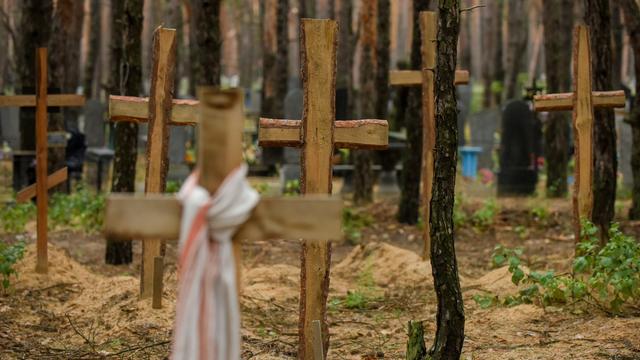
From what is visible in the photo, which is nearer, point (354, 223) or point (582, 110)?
point (582, 110)

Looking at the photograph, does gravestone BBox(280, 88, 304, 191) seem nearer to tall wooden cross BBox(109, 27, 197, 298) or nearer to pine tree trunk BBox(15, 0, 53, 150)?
pine tree trunk BBox(15, 0, 53, 150)

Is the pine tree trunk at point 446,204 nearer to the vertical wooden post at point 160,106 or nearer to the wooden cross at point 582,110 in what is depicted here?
the vertical wooden post at point 160,106

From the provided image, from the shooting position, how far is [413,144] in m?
14.9

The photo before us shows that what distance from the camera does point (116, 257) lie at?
1159 centimetres

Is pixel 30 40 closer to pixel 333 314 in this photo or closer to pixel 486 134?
pixel 333 314

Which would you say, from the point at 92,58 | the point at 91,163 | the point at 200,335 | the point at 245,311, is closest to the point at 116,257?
the point at 245,311

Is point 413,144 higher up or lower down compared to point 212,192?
lower down

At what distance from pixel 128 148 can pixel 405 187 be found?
5.18 meters

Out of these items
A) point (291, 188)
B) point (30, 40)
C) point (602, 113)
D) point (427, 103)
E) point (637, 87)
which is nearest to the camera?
point (427, 103)

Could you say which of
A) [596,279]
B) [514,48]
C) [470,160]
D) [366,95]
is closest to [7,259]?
[596,279]

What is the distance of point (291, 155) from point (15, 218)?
20.1 ft

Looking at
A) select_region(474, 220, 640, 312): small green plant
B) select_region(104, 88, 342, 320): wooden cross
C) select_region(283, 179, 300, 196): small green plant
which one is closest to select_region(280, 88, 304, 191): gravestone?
select_region(283, 179, 300, 196): small green plant

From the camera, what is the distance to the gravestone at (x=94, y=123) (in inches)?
886

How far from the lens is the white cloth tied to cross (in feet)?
12.5
